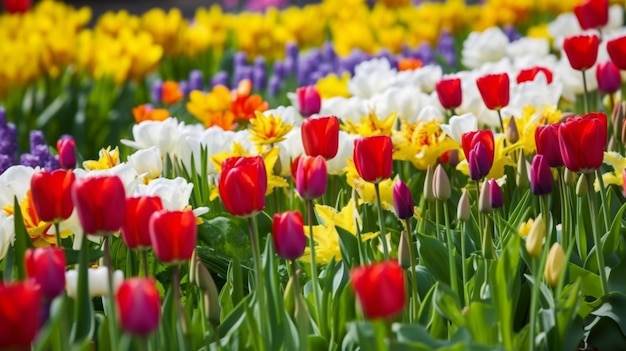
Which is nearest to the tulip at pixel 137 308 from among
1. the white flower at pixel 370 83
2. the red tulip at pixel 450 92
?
the red tulip at pixel 450 92

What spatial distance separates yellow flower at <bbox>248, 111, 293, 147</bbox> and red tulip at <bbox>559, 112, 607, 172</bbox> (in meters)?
0.93

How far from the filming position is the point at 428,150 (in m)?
2.68

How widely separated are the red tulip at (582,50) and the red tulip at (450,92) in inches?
13.0

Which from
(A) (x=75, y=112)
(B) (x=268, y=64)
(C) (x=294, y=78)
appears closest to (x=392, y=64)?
(C) (x=294, y=78)

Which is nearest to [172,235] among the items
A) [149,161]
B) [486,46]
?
[149,161]

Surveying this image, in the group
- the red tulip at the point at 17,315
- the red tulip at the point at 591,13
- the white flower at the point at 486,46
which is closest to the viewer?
the red tulip at the point at 17,315

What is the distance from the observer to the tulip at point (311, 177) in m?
1.94

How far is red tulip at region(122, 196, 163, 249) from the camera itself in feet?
5.56

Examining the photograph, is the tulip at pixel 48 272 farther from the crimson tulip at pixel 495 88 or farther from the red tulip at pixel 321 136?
the crimson tulip at pixel 495 88

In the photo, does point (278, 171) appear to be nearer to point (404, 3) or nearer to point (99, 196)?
point (99, 196)

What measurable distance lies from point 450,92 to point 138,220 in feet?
4.80

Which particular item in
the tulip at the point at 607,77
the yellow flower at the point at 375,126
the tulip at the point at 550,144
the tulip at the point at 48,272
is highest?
the tulip at the point at 607,77

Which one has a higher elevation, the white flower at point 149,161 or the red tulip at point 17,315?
the white flower at point 149,161

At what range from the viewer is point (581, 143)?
194 centimetres
